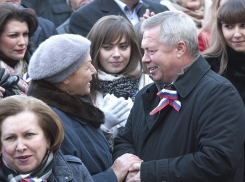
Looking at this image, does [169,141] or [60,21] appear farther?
[60,21]

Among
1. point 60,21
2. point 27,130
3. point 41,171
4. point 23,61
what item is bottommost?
point 60,21

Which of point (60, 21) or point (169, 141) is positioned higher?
point (169, 141)

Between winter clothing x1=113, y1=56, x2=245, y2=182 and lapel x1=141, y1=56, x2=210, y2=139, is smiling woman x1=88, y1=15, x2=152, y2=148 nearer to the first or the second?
lapel x1=141, y1=56, x2=210, y2=139

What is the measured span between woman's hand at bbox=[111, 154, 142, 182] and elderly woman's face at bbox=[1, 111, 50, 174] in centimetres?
82

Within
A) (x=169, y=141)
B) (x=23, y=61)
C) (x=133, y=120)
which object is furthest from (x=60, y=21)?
(x=169, y=141)

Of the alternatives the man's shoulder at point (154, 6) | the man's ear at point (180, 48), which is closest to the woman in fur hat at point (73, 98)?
the man's ear at point (180, 48)

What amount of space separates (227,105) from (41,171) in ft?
4.27

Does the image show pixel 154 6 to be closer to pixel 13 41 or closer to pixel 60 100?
pixel 13 41

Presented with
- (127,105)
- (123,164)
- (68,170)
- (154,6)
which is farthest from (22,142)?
(154,6)

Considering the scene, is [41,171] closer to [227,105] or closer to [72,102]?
[72,102]

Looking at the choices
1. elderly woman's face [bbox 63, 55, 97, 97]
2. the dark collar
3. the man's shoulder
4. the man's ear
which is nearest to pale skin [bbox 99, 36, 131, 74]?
elderly woman's face [bbox 63, 55, 97, 97]

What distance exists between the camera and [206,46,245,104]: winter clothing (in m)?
4.88

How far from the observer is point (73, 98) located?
412 cm

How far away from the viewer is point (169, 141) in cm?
383
